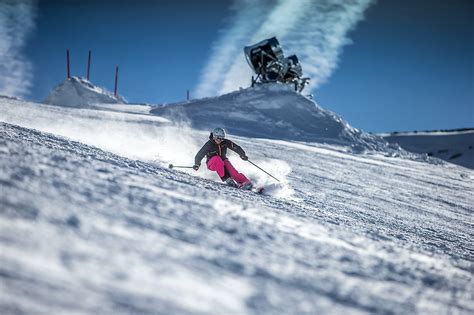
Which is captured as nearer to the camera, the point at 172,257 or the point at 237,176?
the point at 172,257

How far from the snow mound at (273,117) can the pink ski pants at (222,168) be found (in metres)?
16.3

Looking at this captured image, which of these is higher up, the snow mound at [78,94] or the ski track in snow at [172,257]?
the snow mound at [78,94]

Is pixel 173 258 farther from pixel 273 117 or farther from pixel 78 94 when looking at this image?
pixel 78 94

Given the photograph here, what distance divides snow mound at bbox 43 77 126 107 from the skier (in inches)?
1713

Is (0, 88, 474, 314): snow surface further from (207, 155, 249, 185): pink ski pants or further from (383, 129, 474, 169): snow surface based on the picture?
(383, 129, 474, 169): snow surface

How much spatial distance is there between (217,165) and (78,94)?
158ft

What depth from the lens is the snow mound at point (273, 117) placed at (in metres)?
25.5

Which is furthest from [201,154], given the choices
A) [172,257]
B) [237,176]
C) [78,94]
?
[78,94]

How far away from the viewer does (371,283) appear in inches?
76.1

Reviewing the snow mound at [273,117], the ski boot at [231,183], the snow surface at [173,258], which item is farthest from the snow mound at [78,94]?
the snow surface at [173,258]

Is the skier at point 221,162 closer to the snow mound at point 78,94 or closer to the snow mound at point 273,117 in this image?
the snow mound at point 273,117

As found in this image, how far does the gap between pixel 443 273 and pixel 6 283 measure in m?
2.77

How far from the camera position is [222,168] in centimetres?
652

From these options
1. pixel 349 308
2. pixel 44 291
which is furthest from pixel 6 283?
pixel 349 308
